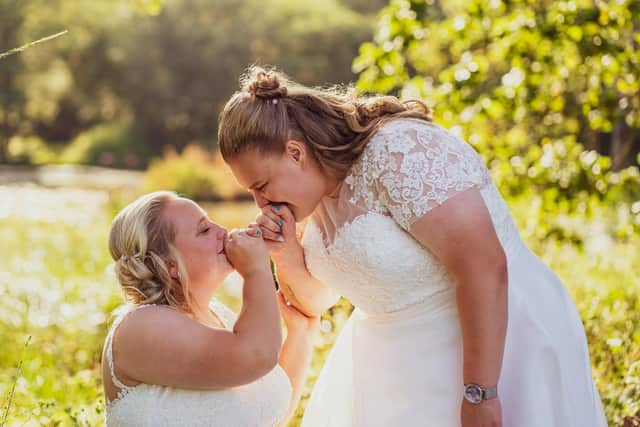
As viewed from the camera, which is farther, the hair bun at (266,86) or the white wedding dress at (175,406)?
the hair bun at (266,86)

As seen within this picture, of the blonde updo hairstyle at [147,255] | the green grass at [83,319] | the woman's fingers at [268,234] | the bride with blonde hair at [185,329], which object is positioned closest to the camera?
the bride with blonde hair at [185,329]

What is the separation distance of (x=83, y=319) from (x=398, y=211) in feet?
13.3

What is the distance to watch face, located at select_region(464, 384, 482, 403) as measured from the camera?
2.32 metres

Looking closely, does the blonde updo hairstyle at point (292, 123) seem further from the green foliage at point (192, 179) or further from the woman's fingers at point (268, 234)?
the green foliage at point (192, 179)

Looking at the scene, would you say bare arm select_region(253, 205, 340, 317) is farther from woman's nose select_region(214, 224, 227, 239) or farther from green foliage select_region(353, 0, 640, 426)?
green foliage select_region(353, 0, 640, 426)

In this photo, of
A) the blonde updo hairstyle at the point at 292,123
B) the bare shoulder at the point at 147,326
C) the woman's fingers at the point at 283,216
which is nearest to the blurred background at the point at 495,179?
the bare shoulder at the point at 147,326

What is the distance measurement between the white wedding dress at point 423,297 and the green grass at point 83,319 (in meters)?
0.86

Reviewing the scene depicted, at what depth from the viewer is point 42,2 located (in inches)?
1086

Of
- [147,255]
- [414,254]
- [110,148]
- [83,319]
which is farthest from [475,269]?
[110,148]

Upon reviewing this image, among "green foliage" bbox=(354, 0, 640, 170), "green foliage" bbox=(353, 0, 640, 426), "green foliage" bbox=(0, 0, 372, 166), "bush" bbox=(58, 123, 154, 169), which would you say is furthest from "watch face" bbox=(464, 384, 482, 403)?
"bush" bbox=(58, 123, 154, 169)

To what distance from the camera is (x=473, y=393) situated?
2.33 metres

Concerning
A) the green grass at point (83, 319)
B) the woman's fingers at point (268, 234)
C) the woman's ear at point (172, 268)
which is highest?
the woman's fingers at point (268, 234)

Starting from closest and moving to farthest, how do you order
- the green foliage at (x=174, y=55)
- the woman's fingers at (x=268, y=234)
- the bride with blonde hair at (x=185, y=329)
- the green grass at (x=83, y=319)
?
the bride with blonde hair at (x=185, y=329), the woman's fingers at (x=268, y=234), the green grass at (x=83, y=319), the green foliage at (x=174, y=55)

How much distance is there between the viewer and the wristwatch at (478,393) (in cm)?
231
